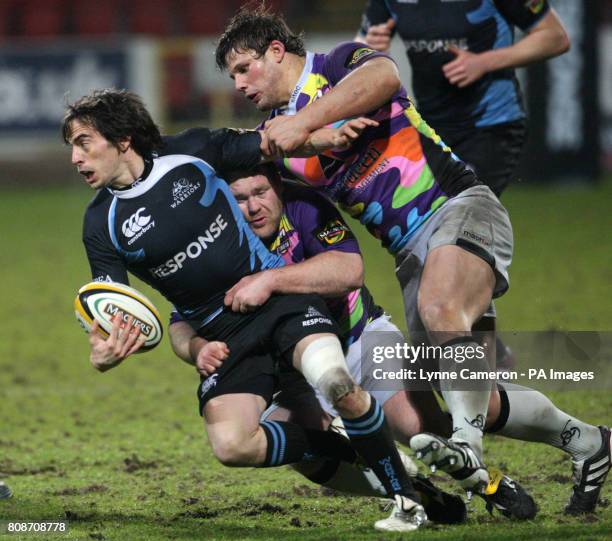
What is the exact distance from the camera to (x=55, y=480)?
5348mm

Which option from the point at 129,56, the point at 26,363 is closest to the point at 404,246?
the point at 26,363

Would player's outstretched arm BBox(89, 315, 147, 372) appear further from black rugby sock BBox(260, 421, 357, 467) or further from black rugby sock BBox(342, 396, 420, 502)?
black rugby sock BBox(342, 396, 420, 502)

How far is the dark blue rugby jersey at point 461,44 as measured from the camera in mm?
6203

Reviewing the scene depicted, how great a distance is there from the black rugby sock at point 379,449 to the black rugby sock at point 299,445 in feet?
0.83

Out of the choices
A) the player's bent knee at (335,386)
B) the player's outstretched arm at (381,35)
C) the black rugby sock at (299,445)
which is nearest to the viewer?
the player's bent knee at (335,386)

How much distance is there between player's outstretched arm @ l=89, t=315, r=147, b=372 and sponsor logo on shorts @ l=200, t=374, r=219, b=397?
13.0 inches

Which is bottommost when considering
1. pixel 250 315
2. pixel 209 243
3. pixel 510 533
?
pixel 510 533

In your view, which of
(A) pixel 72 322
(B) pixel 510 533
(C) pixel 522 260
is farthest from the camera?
(C) pixel 522 260

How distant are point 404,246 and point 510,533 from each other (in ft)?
4.23

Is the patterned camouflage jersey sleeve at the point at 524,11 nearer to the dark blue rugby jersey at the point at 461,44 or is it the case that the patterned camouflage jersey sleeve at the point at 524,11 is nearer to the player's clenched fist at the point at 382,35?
the dark blue rugby jersey at the point at 461,44

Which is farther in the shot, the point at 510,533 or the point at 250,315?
the point at 250,315

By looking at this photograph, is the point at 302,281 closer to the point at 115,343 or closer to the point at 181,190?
the point at 181,190

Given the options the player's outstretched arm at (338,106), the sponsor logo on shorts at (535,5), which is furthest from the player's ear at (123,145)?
the sponsor logo on shorts at (535,5)

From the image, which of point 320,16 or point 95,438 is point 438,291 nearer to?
point 95,438
